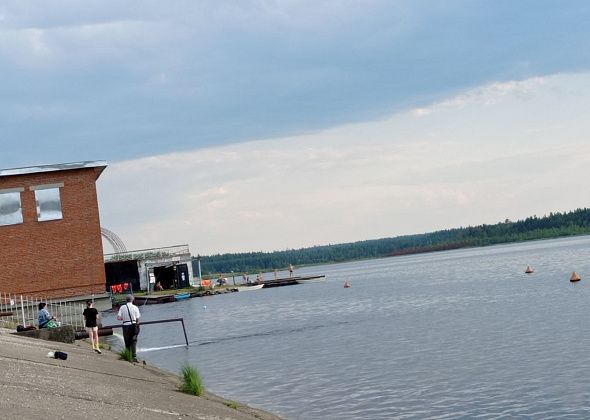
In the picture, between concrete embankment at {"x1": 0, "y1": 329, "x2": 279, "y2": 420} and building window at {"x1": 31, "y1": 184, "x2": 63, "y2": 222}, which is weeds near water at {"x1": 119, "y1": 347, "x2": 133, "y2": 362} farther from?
building window at {"x1": 31, "y1": 184, "x2": 63, "y2": 222}

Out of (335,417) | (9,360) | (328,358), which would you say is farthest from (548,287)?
(9,360)

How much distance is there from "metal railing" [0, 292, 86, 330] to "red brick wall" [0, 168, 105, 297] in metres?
0.61

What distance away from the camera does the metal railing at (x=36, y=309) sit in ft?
142

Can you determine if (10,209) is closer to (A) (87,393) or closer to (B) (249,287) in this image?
(A) (87,393)

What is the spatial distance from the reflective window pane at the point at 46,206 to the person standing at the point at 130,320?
18574 millimetres

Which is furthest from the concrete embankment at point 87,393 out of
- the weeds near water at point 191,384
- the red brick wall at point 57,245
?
the red brick wall at point 57,245

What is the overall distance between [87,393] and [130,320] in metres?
12.8

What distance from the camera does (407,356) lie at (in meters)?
34.0

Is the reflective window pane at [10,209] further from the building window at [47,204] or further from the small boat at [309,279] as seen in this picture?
the small boat at [309,279]

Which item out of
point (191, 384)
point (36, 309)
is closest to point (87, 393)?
point (191, 384)

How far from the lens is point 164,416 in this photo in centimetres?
1605

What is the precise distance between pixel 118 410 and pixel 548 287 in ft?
192

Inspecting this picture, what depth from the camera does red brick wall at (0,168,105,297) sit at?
47.0 metres

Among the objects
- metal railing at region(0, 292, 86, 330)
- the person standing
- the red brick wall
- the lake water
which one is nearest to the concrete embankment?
the lake water
